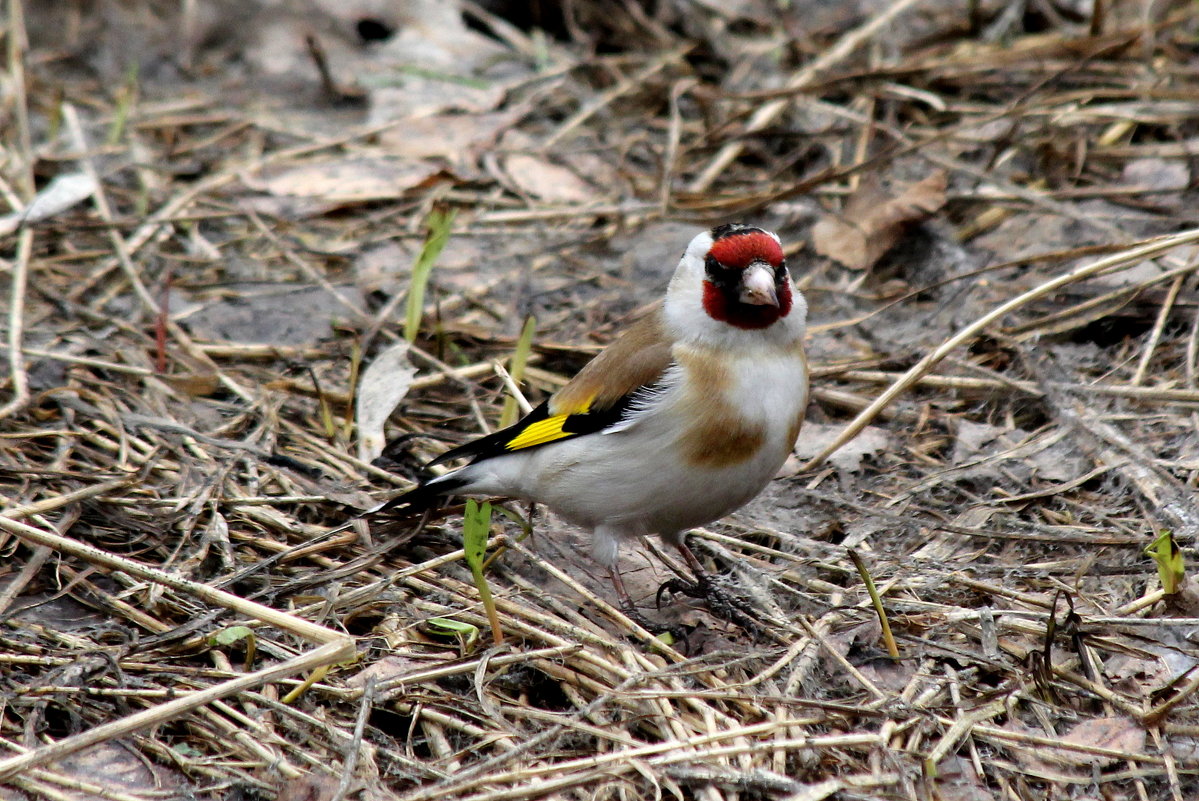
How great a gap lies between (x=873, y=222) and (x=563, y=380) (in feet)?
5.41

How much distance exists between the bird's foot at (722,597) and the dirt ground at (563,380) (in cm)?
8

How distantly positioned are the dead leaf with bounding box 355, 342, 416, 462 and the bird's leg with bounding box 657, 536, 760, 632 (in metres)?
1.16

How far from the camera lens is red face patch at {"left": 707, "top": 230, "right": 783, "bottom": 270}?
3.72 metres

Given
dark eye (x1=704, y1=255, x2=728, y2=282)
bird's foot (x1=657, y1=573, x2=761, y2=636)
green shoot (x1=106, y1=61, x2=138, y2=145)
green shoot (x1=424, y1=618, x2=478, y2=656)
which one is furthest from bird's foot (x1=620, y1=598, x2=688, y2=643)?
green shoot (x1=106, y1=61, x2=138, y2=145)

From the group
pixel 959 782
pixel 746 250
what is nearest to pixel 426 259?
pixel 746 250

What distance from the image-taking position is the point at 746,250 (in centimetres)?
372

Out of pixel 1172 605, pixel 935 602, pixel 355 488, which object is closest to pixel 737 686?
pixel 935 602

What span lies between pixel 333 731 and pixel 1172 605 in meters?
2.24

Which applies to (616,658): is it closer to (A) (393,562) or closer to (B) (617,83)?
(A) (393,562)

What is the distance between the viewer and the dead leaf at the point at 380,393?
14.6 ft

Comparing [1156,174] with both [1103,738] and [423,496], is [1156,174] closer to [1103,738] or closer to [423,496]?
[1103,738]

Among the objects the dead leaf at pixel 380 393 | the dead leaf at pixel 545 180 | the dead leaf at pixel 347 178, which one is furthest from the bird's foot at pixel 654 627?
the dead leaf at pixel 347 178

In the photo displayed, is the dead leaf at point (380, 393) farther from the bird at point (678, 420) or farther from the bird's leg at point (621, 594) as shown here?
the bird's leg at point (621, 594)

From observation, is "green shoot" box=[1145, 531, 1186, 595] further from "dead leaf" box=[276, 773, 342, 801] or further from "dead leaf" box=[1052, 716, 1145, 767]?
"dead leaf" box=[276, 773, 342, 801]
